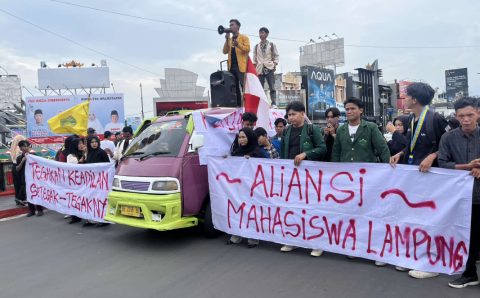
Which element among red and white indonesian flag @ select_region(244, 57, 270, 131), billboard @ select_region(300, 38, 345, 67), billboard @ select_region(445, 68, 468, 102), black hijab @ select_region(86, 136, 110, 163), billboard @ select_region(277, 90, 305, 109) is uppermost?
billboard @ select_region(300, 38, 345, 67)

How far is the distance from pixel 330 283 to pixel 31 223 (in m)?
6.41

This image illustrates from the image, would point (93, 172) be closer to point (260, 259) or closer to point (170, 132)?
point (170, 132)

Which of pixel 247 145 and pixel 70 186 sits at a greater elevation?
pixel 247 145

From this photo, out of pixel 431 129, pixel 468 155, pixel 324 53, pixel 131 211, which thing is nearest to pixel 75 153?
pixel 131 211

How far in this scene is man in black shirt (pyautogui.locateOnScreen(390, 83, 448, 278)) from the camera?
14.1ft

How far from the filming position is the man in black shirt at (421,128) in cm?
430

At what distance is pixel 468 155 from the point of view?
3842 millimetres

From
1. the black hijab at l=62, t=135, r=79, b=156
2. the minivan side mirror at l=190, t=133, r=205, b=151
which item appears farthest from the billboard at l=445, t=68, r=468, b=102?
the minivan side mirror at l=190, t=133, r=205, b=151

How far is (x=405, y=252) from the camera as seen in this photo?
4.20 metres

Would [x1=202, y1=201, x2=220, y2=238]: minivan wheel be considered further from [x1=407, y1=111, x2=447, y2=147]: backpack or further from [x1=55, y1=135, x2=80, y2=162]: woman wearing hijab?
[x1=55, y1=135, x2=80, y2=162]: woman wearing hijab

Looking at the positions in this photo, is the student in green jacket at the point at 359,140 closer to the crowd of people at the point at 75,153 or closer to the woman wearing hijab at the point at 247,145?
the woman wearing hijab at the point at 247,145

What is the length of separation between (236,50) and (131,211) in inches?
173

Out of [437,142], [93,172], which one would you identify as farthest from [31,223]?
[437,142]

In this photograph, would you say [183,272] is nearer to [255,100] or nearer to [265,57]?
[255,100]
